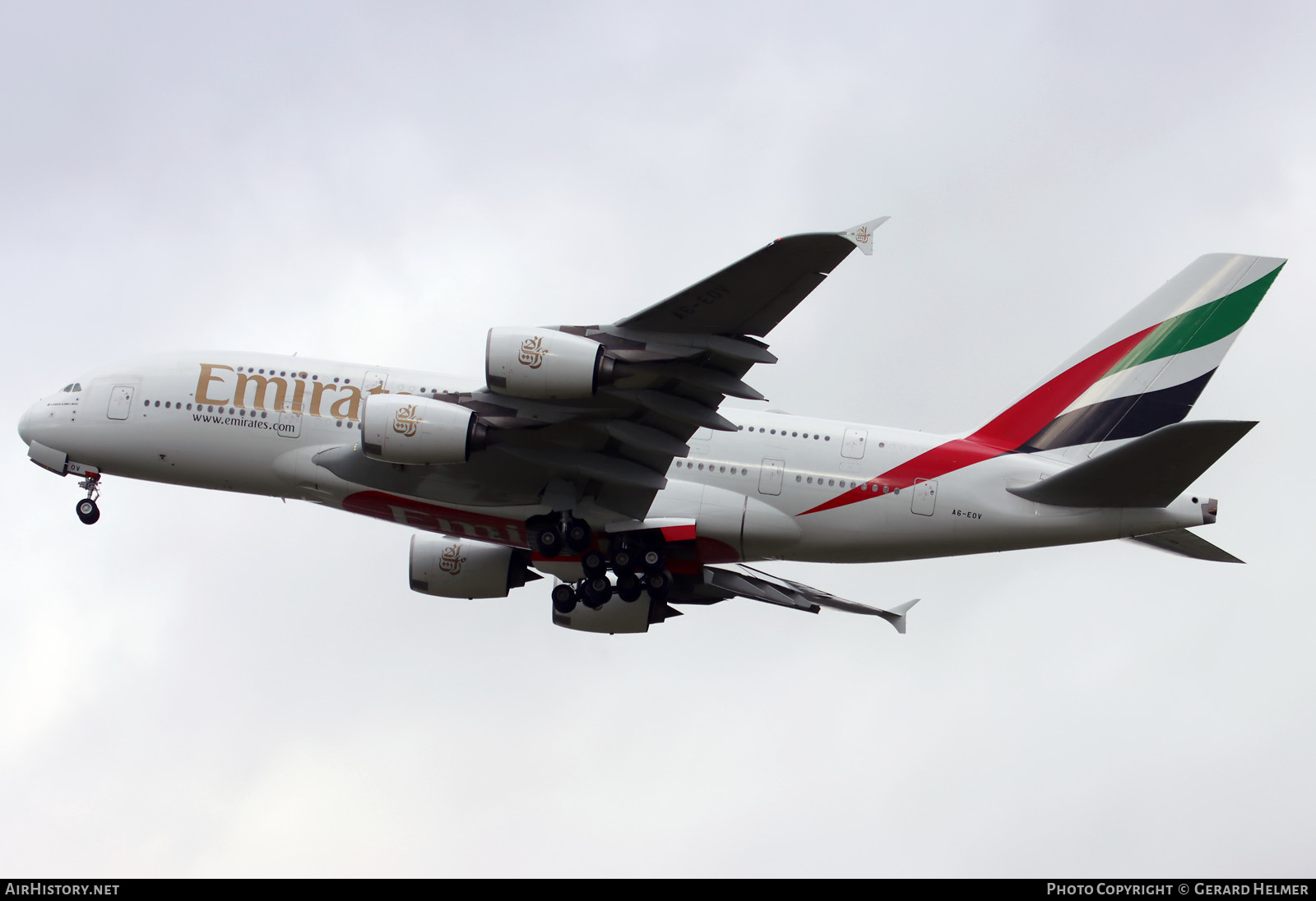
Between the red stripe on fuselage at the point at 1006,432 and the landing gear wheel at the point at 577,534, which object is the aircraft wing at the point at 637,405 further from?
the red stripe on fuselage at the point at 1006,432

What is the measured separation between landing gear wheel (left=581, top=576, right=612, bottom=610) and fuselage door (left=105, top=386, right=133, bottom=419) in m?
10.2

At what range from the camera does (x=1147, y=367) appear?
28.0m

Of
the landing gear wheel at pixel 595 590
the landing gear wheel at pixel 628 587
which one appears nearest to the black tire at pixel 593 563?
the landing gear wheel at pixel 595 590

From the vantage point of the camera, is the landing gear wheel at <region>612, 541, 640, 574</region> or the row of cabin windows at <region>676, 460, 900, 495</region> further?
the landing gear wheel at <region>612, 541, 640, 574</region>

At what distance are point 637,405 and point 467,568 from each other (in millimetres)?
8434

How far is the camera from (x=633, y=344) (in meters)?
22.4

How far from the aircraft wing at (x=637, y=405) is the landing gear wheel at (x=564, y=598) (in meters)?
3.80

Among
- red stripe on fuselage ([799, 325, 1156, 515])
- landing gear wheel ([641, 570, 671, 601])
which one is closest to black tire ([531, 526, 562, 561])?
landing gear wheel ([641, 570, 671, 601])

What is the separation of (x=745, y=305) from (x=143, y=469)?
1367 centimetres

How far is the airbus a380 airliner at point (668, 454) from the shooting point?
78.5ft

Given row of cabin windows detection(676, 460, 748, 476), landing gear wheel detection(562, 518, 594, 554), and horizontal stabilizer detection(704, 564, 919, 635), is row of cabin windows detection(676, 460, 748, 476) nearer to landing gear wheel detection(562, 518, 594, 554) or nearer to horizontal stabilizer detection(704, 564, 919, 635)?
landing gear wheel detection(562, 518, 594, 554)

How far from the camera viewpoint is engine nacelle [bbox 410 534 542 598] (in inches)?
1196

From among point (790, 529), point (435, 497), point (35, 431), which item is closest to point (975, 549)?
point (790, 529)
